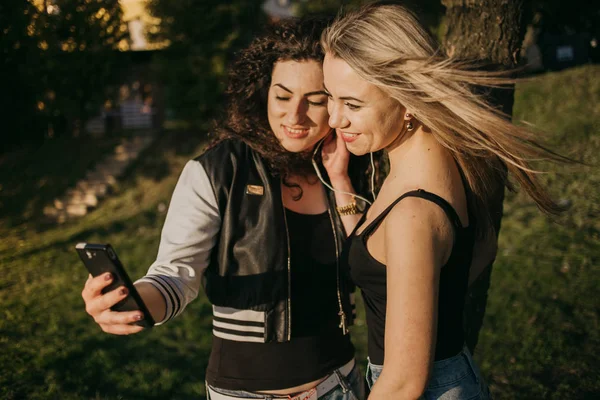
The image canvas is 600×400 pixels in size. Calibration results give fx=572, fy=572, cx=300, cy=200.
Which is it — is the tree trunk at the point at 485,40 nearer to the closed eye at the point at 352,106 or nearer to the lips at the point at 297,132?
the lips at the point at 297,132

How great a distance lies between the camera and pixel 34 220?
44.5 feet

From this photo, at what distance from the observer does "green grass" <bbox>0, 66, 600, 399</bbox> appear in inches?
188

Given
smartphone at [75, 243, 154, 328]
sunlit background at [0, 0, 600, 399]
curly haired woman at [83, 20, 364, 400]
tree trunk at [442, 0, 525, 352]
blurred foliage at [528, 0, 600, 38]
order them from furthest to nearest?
blurred foliage at [528, 0, 600, 38]
sunlit background at [0, 0, 600, 399]
tree trunk at [442, 0, 525, 352]
curly haired woman at [83, 20, 364, 400]
smartphone at [75, 243, 154, 328]

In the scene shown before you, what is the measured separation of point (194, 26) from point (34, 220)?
6503 millimetres

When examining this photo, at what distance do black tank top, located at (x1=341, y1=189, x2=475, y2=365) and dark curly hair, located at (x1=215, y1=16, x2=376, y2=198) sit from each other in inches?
26.3

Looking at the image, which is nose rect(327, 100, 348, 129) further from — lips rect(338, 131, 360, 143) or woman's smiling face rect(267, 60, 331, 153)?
woman's smiling face rect(267, 60, 331, 153)

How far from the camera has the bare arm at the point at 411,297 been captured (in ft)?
5.47

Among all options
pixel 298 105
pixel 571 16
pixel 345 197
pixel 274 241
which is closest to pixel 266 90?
pixel 298 105

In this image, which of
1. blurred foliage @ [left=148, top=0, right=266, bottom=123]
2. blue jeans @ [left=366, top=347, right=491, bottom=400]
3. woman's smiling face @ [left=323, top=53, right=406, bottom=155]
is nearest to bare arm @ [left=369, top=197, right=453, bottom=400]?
blue jeans @ [left=366, top=347, right=491, bottom=400]

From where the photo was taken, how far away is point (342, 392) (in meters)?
2.49

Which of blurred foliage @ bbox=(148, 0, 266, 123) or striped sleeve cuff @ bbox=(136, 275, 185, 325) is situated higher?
blurred foliage @ bbox=(148, 0, 266, 123)

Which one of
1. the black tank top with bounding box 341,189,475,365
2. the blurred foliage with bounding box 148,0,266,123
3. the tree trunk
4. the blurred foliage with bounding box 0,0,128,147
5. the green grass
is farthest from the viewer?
the blurred foliage with bounding box 148,0,266,123

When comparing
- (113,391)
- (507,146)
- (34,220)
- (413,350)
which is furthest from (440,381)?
(34,220)

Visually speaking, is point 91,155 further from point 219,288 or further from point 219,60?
point 219,288
